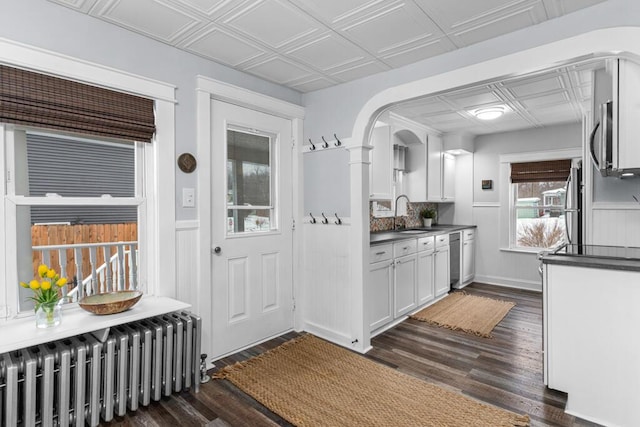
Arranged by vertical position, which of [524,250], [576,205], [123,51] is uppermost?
[123,51]

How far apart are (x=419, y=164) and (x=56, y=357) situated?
14.9ft

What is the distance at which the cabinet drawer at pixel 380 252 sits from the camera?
3277mm

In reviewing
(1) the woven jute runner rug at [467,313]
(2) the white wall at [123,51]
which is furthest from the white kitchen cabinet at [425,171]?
(2) the white wall at [123,51]

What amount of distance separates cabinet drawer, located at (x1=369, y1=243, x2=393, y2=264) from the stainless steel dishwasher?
1.91 m

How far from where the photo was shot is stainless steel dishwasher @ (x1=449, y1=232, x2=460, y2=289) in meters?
5.05

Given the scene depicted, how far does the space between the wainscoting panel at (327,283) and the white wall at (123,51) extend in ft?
4.08

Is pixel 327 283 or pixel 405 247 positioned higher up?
pixel 405 247

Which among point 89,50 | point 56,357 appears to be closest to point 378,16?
point 89,50

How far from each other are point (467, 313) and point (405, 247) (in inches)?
46.6

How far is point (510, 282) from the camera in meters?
5.37

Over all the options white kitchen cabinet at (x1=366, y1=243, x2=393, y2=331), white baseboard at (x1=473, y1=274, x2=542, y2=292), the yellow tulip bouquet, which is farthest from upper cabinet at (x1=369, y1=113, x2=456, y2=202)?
the yellow tulip bouquet

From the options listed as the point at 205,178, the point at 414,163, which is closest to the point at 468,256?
the point at 414,163

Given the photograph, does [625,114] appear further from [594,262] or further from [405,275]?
[405,275]

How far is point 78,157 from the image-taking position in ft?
7.20
